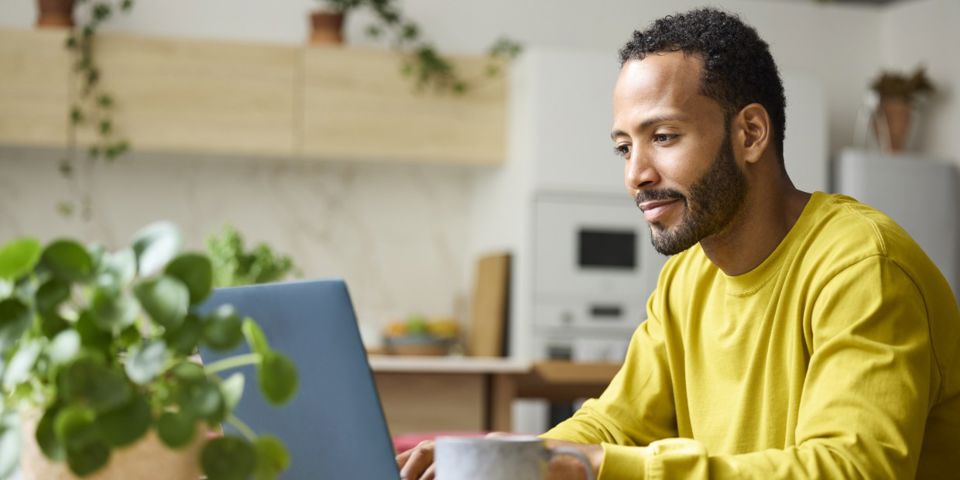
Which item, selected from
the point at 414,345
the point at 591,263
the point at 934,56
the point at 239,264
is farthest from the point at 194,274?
the point at 934,56

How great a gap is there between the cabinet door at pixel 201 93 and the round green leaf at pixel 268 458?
3.96 meters

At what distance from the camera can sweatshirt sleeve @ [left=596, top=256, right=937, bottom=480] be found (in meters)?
1.09

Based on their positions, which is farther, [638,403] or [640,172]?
[638,403]

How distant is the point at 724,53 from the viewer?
1.49 m

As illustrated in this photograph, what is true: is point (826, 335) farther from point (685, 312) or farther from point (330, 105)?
point (330, 105)

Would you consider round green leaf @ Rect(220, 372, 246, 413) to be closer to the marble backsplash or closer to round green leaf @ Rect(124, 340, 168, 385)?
round green leaf @ Rect(124, 340, 168, 385)

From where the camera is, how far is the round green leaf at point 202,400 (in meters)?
0.68

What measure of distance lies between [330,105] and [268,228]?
0.66 metres

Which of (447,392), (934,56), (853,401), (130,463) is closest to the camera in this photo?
(130,463)

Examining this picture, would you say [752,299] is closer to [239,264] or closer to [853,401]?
[853,401]

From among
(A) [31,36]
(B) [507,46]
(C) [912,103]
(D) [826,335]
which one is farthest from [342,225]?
(D) [826,335]

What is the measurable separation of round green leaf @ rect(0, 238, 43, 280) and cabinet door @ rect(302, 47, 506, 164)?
13.0 feet

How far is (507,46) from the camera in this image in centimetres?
475

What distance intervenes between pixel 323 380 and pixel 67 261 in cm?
40
